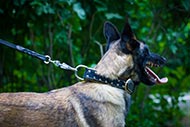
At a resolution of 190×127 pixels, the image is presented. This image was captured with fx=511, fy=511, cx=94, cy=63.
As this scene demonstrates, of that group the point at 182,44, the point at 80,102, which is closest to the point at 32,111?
the point at 80,102

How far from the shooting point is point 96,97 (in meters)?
4.08

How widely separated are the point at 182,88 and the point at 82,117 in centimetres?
448

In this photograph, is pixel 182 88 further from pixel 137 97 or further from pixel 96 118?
pixel 96 118

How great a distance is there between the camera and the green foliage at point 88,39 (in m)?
6.43

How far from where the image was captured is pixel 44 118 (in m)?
3.95

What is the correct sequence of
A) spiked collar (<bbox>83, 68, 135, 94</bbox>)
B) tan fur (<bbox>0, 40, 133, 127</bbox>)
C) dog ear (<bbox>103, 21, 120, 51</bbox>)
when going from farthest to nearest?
dog ear (<bbox>103, 21, 120, 51</bbox>) < spiked collar (<bbox>83, 68, 135, 94</bbox>) < tan fur (<bbox>0, 40, 133, 127</bbox>)

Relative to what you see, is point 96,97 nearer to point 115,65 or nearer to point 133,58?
point 115,65

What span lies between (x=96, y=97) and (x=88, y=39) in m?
3.28

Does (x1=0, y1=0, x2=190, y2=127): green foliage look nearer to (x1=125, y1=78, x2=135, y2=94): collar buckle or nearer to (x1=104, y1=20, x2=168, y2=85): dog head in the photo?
(x1=104, y1=20, x2=168, y2=85): dog head

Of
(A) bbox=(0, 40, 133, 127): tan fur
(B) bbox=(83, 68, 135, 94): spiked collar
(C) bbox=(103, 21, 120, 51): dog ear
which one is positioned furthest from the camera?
(C) bbox=(103, 21, 120, 51): dog ear

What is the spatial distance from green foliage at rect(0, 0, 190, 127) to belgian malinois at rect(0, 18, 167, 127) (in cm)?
185

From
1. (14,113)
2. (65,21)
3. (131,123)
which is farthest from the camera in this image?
(131,123)

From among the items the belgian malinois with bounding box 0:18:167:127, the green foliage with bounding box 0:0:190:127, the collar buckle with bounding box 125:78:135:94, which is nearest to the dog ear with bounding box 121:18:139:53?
the belgian malinois with bounding box 0:18:167:127

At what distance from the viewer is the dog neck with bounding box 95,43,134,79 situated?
13.7 ft
